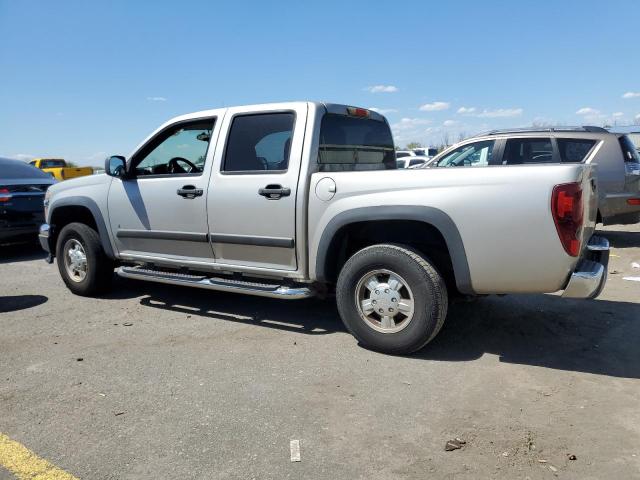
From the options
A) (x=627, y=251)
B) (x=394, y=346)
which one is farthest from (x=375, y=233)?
(x=627, y=251)

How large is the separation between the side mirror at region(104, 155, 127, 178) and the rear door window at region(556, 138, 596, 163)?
630 cm

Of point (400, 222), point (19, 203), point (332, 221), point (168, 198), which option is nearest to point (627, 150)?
point (400, 222)

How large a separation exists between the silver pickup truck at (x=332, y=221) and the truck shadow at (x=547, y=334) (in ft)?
1.77

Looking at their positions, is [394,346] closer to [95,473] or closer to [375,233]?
[375,233]

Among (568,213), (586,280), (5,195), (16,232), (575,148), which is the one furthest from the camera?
(16,232)

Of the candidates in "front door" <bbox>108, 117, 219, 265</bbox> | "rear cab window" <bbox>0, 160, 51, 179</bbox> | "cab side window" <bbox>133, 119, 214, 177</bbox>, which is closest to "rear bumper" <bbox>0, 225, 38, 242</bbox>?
"rear cab window" <bbox>0, 160, 51, 179</bbox>

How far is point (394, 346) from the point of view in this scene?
3.88m

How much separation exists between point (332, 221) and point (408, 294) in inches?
32.1

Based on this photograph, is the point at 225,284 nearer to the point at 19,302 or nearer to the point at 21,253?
the point at 19,302

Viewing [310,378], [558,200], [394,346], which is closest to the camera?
[558,200]

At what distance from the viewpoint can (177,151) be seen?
209 inches

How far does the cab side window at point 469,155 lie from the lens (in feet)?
26.4

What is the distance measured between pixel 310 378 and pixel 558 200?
206cm

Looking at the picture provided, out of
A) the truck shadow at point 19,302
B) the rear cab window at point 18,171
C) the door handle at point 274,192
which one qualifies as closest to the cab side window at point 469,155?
the door handle at point 274,192
